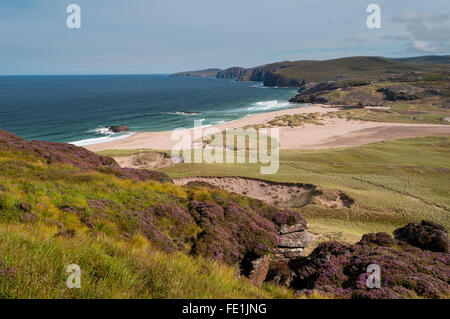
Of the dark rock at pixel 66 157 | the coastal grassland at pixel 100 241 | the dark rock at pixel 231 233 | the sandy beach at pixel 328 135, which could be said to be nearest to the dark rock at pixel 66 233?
the coastal grassland at pixel 100 241

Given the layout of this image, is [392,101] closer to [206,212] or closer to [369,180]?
[369,180]

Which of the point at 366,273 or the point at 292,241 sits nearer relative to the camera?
the point at 366,273

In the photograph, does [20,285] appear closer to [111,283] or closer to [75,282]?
[75,282]

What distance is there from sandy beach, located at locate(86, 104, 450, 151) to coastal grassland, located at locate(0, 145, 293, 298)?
43651mm

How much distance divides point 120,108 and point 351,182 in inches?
4395

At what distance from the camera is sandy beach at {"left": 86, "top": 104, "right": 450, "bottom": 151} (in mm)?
59312

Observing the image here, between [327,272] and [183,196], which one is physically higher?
[183,196]

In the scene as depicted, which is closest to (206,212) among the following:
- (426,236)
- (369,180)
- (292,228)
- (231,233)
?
(231,233)

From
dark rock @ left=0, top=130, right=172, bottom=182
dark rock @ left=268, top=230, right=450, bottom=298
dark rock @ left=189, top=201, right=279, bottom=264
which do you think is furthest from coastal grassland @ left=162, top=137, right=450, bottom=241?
dark rock @ left=0, top=130, right=172, bottom=182

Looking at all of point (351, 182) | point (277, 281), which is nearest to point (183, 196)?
point (277, 281)

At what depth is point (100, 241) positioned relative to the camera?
653cm

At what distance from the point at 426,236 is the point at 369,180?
17571 millimetres

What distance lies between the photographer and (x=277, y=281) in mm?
9516

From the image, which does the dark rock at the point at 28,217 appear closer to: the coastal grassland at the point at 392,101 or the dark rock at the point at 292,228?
the dark rock at the point at 292,228
